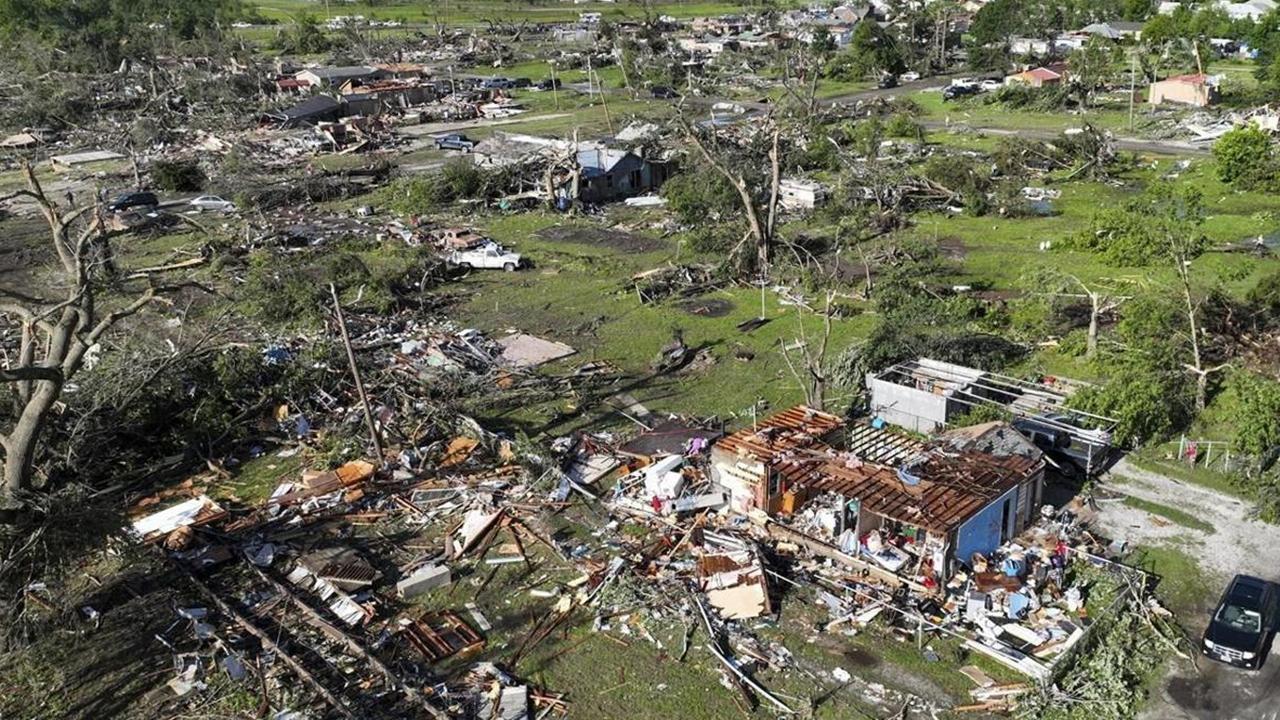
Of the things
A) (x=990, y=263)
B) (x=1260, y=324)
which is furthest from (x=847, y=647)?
(x=990, y=263)

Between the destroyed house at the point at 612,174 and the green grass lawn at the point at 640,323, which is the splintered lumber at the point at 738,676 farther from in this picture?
the destroyed house at the point at 612,174

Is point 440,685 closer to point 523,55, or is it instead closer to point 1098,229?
point 1098,229

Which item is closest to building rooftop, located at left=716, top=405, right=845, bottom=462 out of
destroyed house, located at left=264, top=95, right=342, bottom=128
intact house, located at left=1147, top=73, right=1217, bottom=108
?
intact house, located at left=1147, top=73, right=1217, bottom=108

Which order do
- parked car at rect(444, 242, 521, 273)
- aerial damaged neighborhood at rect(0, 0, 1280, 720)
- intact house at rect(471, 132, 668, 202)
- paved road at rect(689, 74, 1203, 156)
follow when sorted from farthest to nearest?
paved road at rect(689, 74, 1203, 156) → intact house at rect(471, 132, 668, 202) → parked car at rect(444, 242, 521, 273) → aerial damaged neighborhood at rect(0, 0, 1280, 720)

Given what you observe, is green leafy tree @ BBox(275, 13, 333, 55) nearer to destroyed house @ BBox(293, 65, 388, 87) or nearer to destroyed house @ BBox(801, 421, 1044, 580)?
destroyed house @ BBox(293, 65, 388, 87)

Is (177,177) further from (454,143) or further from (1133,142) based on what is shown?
(1133,142)
